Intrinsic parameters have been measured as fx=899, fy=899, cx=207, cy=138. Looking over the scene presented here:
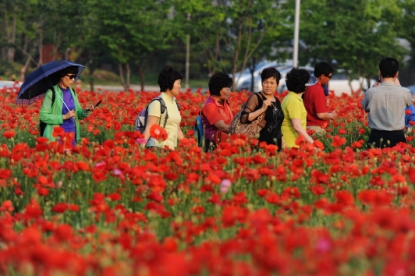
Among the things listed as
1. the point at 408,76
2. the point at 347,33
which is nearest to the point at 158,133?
the point at 347,33

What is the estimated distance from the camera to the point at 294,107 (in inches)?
348

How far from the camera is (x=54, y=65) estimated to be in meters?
9.55

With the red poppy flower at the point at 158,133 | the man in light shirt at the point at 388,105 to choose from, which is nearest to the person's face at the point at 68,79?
the red poppy flower at the point at 158,133

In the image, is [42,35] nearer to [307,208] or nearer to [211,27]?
[211,27]

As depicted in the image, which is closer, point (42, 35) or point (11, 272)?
point (11, 272)

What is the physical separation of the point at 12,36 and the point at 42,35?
5.89 metres

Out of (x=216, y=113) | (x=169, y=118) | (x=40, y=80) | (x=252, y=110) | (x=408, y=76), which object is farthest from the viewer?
(x=408, y=76)

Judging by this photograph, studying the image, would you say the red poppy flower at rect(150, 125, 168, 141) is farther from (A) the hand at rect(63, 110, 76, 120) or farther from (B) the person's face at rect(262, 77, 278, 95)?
(A) the hand at rect(63, 110, 76, 120)

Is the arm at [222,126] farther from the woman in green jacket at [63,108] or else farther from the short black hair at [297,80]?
the woman in green jacket at [63,108]

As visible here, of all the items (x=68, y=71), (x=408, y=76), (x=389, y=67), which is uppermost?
(x=389, y=67)

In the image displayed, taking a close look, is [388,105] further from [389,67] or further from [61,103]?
[61,103]

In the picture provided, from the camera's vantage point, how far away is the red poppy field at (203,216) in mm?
3621

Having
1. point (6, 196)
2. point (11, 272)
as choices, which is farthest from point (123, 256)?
point (6, 196)

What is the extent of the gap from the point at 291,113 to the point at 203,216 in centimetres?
278
